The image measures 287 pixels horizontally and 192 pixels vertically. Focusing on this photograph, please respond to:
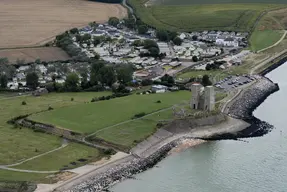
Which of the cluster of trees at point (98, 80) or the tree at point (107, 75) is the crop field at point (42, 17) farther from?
the tree at point (107, 75)

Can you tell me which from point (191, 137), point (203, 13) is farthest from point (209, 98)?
point (203, 13)

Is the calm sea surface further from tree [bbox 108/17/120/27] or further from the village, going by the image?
tree [bbox 108/17/120/27]

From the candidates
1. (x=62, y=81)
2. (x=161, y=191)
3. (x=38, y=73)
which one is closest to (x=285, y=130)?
(x=161, y=191)

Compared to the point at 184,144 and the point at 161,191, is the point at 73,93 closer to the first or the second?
the point at 184,144

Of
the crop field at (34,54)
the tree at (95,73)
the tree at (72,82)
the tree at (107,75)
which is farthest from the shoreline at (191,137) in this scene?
the crop field at (34,54)

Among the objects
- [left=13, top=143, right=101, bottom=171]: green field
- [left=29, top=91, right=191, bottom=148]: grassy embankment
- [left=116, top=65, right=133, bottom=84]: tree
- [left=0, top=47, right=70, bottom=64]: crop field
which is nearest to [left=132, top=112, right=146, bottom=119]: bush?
[left=29, top=91, right=191, bottom=148]: grassy embankment

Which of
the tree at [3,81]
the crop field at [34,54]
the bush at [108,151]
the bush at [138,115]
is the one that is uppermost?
the bush at [138,115]

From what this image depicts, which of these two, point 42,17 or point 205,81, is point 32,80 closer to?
point 205,81
